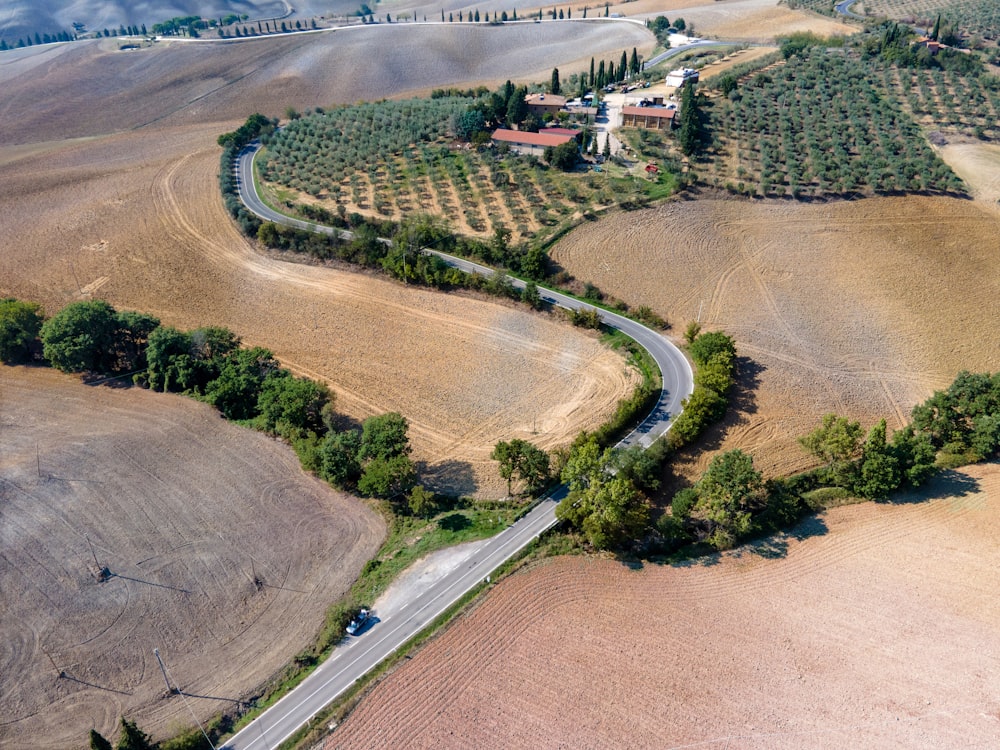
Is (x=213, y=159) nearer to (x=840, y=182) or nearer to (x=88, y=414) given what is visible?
(x=88, y=414)

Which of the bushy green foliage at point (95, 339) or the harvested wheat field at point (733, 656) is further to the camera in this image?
the bushy green foliage at point (95, 339)

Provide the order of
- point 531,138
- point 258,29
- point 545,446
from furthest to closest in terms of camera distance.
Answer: point 258,29 < point 531,138 < point 545,446

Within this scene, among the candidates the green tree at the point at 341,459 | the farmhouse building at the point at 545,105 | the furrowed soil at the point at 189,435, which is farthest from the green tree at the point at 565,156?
the green tree at the point at 341,459

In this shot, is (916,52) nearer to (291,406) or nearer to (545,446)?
(545,446)

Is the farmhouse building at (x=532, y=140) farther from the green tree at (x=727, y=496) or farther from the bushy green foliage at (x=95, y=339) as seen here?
the green tree at (x=727, y=496)

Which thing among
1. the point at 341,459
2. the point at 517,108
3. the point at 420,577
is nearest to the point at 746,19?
the point at 517,108

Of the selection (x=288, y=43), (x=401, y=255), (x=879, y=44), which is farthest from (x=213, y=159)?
(x=879, y=44)
